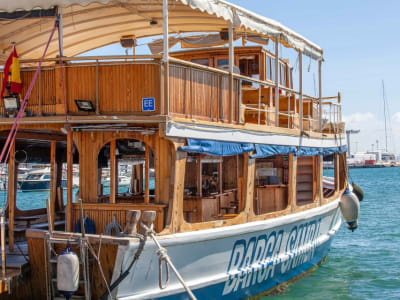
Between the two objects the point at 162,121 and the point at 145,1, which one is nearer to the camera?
the point at 162,121

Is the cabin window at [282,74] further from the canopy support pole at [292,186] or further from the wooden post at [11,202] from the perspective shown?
the wooden post at [11,202]

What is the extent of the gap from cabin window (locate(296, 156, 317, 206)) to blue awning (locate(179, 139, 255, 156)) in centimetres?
479

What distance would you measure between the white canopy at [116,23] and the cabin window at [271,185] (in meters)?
3.12

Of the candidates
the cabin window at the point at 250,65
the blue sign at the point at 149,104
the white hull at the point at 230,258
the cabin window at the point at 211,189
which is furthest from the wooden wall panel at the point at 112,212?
the cabin window at the point at 250,65

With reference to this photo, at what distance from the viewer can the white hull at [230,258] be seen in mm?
8484

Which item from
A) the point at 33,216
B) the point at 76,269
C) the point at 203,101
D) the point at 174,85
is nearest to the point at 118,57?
the point at 174,85

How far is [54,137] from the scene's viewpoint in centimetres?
1106

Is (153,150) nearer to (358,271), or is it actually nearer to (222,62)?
(222,62)

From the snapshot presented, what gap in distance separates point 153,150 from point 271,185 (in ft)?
16.7

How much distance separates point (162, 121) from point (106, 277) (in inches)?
101

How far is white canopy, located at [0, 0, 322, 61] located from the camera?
962cm

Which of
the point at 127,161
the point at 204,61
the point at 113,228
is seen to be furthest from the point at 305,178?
the point at 113,228

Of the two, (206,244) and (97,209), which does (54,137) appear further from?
(206,244)

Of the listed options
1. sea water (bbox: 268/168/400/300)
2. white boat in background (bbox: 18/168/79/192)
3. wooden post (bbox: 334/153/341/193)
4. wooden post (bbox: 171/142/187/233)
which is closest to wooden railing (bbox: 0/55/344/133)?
wooden post (bbox: 171/142/187/233)
